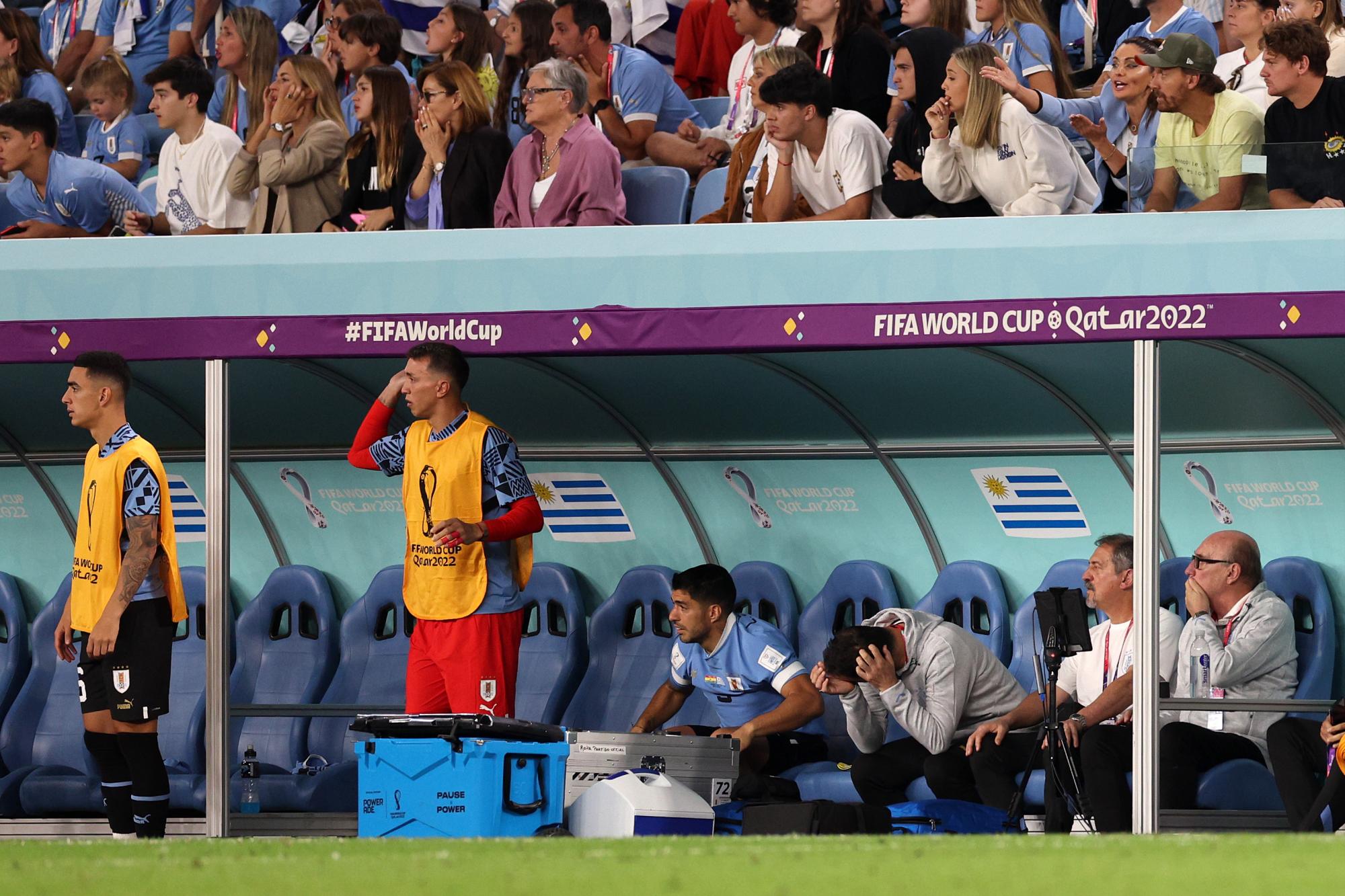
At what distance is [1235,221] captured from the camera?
6.70 metres

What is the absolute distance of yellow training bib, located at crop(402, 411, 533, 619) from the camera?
701 cm

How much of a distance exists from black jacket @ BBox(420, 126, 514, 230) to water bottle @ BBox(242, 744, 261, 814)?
237 centimetres

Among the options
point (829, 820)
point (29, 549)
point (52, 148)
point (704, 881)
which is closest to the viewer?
point (704, 881)

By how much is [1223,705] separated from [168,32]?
7.13 meters

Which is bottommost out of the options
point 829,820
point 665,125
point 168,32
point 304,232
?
point 829,820

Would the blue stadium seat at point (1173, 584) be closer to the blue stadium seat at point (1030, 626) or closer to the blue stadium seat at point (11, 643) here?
the blue stadium seat at point (1030, 626)

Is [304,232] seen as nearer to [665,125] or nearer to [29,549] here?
[665,125]

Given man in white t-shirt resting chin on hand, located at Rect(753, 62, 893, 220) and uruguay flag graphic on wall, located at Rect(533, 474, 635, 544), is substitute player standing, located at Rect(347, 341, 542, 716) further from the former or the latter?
uruguay flag graphic on wall, located at Rect(533, 474, 635, 544)

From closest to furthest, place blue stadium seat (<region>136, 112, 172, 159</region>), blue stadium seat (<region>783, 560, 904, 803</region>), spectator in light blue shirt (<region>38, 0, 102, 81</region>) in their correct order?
1. blue stadium seat (<region>783, 560, 904, 803</region>)
2. blue stadium seat (<region>136, 112, 172, 159</region>)
3. spectator in light blue shirt (<region>38, 0, 102, 81</region>)

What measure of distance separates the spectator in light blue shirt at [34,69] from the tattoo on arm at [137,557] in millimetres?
3878

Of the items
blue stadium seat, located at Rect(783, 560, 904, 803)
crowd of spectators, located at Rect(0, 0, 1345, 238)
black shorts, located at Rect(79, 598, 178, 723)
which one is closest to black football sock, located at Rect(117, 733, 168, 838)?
black shorts, located at Rect(79, 598, 178, 723)

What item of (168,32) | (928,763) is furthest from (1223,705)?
(168,32)

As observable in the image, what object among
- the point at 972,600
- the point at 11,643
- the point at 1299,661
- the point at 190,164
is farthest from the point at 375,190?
the point at 1299,661

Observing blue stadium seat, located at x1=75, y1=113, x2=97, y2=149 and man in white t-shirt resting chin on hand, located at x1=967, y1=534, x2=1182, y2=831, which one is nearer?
man in white t-shirt resting chin on hand, located at x1=967, y1=534, x2=1182, y2=831
